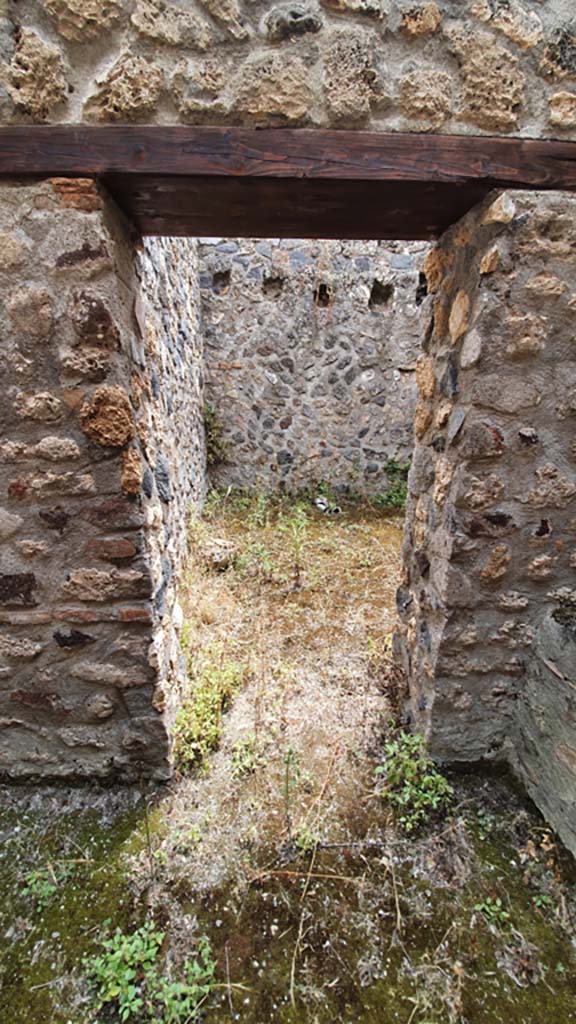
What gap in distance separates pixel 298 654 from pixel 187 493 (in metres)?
1.91

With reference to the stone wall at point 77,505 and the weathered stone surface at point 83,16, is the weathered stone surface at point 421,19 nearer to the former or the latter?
the weathered stone surface at point 83,16

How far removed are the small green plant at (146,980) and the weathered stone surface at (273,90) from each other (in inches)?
95.6

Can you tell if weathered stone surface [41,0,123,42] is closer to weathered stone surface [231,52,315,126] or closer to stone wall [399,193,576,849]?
weathered stone surface [231,52,315,126]

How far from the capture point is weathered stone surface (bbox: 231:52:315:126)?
120 centimetres

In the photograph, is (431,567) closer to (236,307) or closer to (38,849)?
(38,849)

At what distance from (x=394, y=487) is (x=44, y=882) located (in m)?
4.68

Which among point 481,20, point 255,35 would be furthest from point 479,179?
point 255,35

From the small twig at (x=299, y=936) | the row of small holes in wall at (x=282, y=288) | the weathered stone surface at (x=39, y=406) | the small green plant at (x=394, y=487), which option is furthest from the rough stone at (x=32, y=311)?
the small green plant at (x=394, y=487)

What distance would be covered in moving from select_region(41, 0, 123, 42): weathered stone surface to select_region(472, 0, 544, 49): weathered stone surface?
101 cm

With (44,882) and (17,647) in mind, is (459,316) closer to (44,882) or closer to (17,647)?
(17,647)

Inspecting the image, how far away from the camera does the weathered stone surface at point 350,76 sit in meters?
1.22

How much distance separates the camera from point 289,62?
1.20 meters

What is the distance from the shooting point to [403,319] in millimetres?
4938

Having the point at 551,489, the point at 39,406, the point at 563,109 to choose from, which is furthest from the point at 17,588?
the point at 563,109
